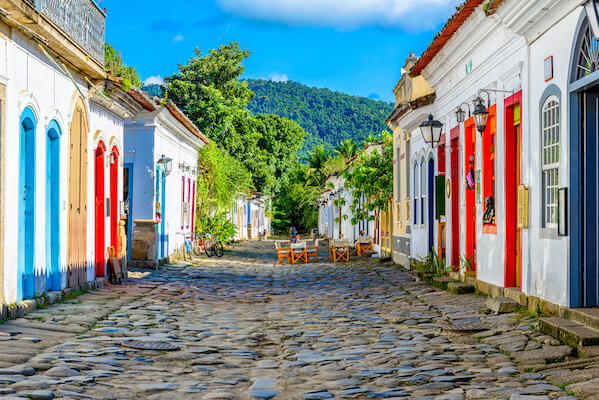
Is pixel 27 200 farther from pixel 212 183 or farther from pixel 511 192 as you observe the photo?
pixel 212 183

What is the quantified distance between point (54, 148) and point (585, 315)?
26.2 feet

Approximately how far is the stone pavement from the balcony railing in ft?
13.3

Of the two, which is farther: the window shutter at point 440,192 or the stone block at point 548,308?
the window shutter at point 440,192

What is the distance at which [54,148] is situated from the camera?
11.0 m

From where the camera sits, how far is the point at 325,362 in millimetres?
6863

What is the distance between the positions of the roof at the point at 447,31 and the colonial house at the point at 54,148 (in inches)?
230

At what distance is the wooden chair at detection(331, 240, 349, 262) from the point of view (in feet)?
77.7

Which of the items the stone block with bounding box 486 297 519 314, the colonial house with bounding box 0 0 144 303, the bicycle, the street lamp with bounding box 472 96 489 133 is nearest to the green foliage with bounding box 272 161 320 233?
the bicycle

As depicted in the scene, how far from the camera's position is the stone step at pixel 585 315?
21.8 ft

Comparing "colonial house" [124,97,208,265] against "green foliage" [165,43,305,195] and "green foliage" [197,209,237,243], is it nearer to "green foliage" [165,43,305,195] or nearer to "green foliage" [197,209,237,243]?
"green foliage" [197,209,237,243]

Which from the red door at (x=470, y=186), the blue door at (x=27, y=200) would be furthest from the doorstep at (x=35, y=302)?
the red door at (x=470, y=186)

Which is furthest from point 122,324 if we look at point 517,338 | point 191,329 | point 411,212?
point 411,212

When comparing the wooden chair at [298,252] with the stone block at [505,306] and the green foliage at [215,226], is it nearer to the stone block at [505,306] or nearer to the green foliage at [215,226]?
the green foliage at [215,226]

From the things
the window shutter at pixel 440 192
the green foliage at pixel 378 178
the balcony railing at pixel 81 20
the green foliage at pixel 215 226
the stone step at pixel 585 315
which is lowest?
the stone step at pixel 585 315
